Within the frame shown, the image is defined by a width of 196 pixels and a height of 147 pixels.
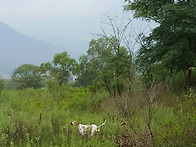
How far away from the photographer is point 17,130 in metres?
5.18

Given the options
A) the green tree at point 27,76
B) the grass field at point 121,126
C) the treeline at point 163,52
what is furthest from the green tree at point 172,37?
the green tree at point 27,76

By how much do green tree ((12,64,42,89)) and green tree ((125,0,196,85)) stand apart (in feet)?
144

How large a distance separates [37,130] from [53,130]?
1.24 feet

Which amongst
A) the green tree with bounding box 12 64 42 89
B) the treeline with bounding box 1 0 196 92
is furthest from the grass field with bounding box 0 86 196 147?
the green tree with bounding box 12 64 42 89

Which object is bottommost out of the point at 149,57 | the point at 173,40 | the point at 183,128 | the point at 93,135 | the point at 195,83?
the point at 93,135

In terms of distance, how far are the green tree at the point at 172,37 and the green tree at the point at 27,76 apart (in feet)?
144

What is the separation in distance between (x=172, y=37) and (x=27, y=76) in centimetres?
4904

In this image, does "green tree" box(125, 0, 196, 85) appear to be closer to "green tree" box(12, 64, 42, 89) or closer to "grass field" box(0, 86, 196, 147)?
"grass field" box(0, 86, 196, 147)

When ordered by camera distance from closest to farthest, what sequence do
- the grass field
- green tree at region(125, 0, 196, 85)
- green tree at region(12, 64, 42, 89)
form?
the grass field
green tree at region(125, 0, 196, 85)
green tree at region(12, 64, 42, 89)

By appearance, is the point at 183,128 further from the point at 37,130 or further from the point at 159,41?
A: the point at 159,41

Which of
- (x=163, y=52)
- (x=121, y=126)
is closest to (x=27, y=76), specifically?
(x=163, y=52)

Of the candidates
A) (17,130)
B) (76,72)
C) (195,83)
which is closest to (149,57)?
(195,83)

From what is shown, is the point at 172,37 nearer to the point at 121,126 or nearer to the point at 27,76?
the point at 121,126

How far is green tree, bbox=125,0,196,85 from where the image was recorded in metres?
7.77
